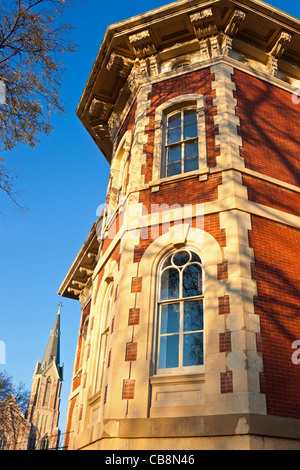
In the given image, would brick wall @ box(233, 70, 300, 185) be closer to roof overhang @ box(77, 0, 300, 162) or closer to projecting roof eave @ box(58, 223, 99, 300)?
roof overhang @ box(77, 0, 300, 162)

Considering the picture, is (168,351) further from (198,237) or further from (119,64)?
(119,64)

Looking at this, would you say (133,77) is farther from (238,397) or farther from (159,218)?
(238,397)

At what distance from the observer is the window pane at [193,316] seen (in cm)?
789

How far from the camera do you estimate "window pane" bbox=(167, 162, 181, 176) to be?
10281 millimetres

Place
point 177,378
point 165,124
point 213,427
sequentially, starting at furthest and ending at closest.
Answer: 1. point 165,124
2. point 177,378
3. point 213,427

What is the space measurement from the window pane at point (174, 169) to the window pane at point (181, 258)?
90.1 inches

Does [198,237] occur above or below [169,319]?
above

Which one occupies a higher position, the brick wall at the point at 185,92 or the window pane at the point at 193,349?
the brick wall at the point at 185,92

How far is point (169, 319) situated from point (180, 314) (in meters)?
0.23

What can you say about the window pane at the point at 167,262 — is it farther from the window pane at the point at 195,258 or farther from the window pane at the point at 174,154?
the window pane at the point at 174,154

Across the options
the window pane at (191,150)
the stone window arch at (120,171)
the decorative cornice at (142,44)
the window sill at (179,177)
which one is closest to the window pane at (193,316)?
the window sill at (179,177)

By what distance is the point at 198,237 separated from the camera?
28.3ft

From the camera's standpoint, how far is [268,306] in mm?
7730

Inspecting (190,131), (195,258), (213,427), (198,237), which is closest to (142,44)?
(190,131)
